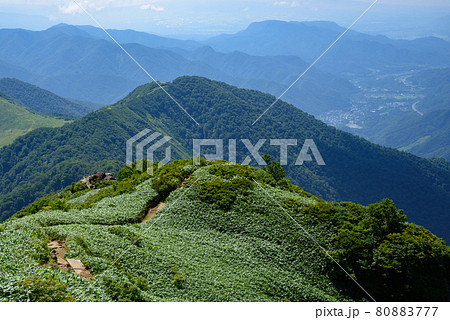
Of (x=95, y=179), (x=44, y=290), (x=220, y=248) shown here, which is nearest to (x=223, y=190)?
(x=220, y=248)

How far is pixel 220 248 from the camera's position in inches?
930

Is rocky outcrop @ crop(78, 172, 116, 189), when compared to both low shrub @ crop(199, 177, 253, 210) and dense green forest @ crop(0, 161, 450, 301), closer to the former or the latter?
dense green forest @ crop(0, 161, 450, 301)

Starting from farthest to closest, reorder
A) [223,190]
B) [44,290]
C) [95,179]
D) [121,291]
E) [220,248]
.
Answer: [95,179] < [223,190] < [220,248] < [121,291] < [44,290]

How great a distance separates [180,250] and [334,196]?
16072 centimetres

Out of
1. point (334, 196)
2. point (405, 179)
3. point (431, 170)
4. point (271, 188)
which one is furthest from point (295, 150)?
point (271, 188)

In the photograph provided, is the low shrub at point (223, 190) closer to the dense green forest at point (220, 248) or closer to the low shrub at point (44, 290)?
the dense green forest at point (220, 248)

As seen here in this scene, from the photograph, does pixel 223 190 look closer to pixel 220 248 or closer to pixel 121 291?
pixel 220 248

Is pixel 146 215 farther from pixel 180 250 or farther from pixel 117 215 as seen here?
pixel 180 250

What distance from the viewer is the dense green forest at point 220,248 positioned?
16.4 meters

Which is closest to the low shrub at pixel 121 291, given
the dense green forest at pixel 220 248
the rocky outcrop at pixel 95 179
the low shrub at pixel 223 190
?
the dense green forest at pixel 220 248

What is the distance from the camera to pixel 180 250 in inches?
879

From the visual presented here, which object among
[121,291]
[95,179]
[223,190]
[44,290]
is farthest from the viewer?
[95,179]

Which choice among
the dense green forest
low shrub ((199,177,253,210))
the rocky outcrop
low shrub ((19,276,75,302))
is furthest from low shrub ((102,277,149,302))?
the rocky outcrop

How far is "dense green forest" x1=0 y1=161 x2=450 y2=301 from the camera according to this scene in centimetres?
1638
